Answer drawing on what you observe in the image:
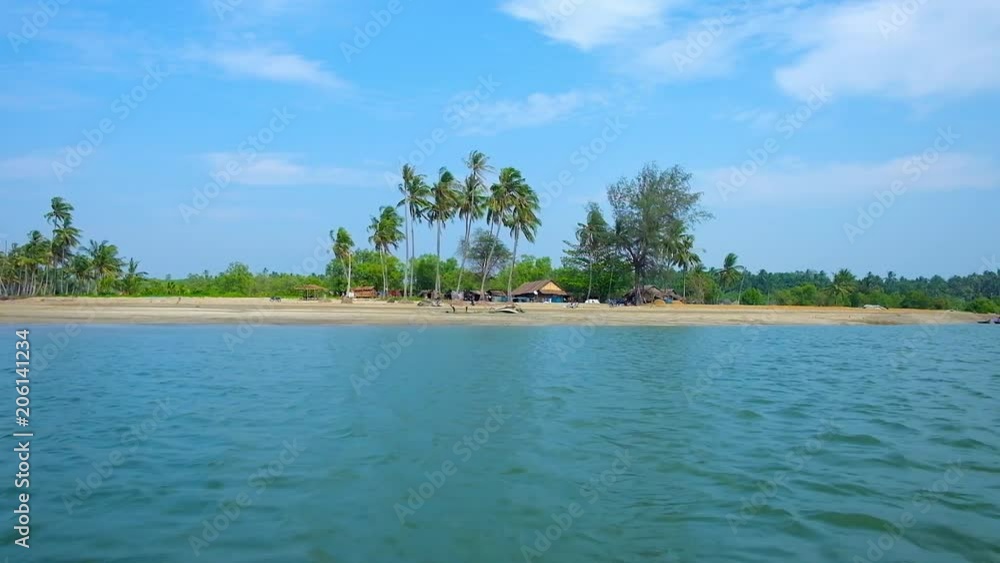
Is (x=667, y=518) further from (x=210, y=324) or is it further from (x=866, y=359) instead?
(x=210, y=324)

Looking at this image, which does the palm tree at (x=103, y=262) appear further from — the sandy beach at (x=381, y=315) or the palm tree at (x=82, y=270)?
the sandy beach at (x=381, y=315)

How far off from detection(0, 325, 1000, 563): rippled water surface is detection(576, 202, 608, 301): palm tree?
5302 cm

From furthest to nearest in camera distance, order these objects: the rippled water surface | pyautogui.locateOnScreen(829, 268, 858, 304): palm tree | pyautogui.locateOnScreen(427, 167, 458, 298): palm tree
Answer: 1. pyautogui.locateOnScreen(829, 268, 858, 304): palm tree
2. pyautogui.locateOnScreen(427, 167, 458, 298): palm tree
3. the rippled water surface

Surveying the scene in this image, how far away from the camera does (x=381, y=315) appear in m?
44.5

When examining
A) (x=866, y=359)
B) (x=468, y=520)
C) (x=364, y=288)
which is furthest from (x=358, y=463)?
(x=364, y=288)

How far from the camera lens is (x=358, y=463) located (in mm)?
9195

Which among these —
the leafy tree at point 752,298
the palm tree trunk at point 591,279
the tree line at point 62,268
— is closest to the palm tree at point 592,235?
the palm tree trunk at point 591,279

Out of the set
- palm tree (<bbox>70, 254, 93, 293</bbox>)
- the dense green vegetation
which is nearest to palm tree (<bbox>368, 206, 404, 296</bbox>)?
the dense green vegetation

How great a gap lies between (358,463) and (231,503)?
Answer: 199 centimetres

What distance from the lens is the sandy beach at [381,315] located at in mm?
40156

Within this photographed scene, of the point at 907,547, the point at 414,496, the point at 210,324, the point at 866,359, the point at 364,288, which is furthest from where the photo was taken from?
the point at 364,288

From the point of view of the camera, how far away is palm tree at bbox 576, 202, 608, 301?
72875 mm

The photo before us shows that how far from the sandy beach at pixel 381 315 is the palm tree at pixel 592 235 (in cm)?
1730

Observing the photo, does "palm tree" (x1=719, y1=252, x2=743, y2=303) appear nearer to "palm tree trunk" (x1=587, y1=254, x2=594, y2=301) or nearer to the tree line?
"palm tree trunk" (x1=587, y1=254, x2=594, y2=301)
